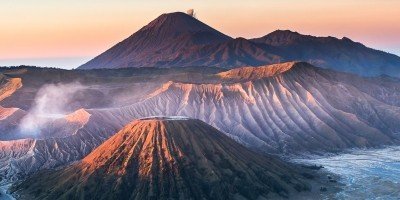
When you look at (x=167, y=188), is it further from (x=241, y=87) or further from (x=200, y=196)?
(x=241, y=87)

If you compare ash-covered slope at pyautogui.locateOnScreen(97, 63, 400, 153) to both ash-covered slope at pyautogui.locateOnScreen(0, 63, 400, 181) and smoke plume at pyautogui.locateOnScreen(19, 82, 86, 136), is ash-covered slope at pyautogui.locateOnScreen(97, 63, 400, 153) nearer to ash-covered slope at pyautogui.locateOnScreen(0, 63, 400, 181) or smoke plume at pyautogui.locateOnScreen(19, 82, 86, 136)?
ash-covered slope at pyautogui.locateOnScreen(0, 63, 400, 181)

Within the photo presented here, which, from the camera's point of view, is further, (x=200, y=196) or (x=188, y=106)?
(x=188, y=106)

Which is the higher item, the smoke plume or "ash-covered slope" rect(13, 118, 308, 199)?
the smoke plume

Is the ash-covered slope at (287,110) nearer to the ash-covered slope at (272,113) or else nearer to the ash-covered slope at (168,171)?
the ash-covered slope at (272,113)

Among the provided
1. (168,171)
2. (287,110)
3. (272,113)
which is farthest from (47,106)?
(168,171)

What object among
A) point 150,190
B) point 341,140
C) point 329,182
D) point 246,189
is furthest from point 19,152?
point 341,140

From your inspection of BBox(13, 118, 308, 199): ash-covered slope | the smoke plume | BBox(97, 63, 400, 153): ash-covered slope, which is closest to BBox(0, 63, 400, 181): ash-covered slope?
BBox(97, 63, 400, 153): ash-covered slope

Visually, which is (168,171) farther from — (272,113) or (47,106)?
(47,106)

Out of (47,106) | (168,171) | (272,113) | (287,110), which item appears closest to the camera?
(168,171)
